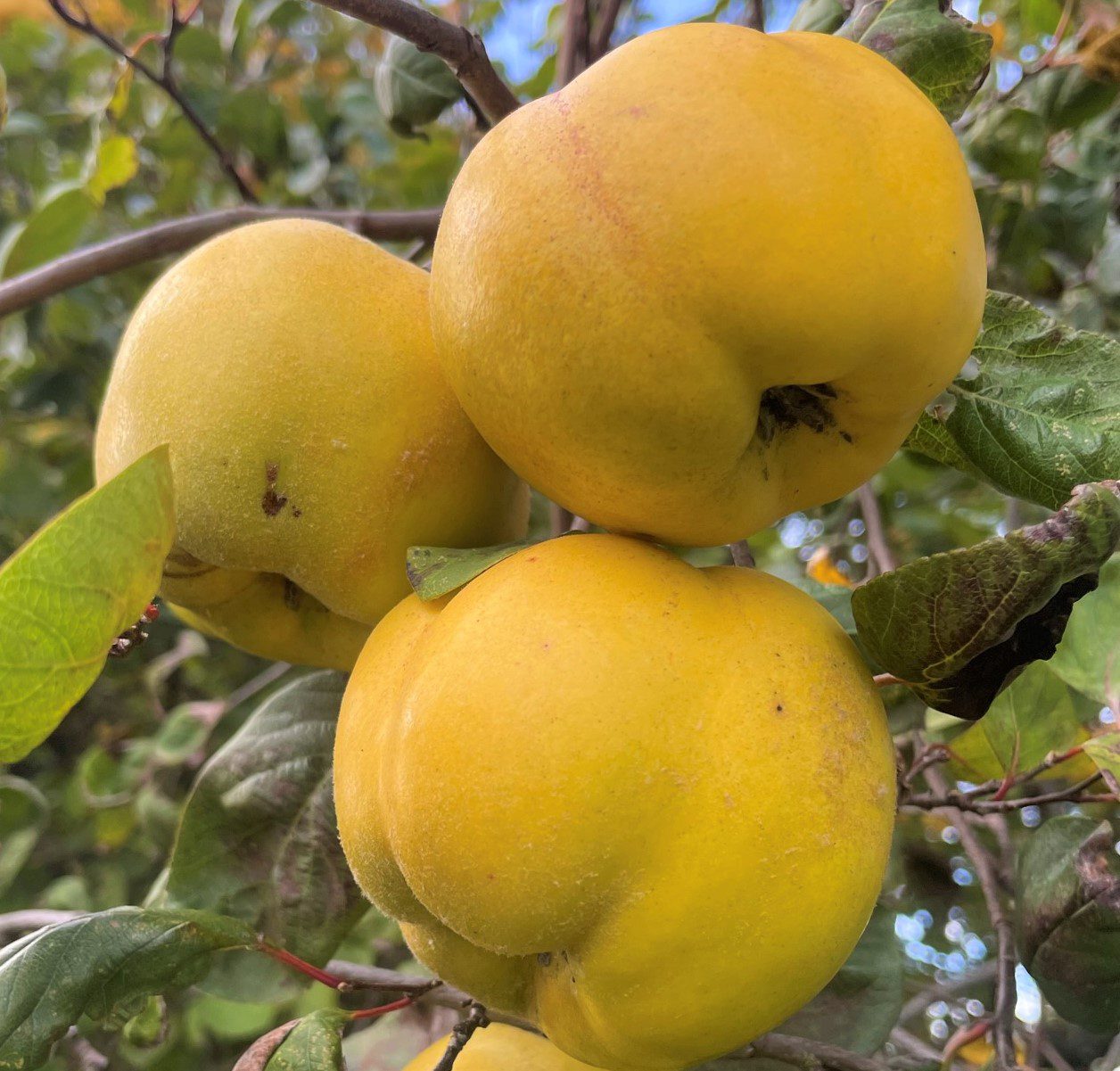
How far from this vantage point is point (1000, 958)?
1.32 meters

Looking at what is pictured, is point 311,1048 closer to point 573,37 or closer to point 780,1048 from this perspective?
point 780,1048

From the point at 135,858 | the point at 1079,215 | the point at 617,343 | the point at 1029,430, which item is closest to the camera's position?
the point at 617,343

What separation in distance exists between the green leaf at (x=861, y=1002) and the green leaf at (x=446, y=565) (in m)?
0.67

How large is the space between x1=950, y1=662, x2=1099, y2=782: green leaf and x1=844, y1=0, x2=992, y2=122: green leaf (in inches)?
25.5

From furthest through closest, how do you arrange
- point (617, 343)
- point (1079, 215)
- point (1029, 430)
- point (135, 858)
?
point (135, 858), point (1079, 215), point (1029, 430), point (617, 343)

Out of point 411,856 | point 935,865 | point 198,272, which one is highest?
point 198,272

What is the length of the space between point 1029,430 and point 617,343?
16.3 inches

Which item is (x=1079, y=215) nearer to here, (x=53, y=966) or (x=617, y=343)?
(x=617, y=343)

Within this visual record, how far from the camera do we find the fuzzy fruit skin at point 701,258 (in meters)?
0.67

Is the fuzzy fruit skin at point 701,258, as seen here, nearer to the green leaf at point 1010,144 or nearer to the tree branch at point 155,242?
the tree branch at point 155,242

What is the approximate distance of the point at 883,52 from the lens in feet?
3.06

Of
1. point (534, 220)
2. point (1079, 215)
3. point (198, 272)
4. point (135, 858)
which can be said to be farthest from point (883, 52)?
point (135, 858)

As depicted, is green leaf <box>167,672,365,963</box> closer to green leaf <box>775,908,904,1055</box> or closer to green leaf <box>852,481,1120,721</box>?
green leaf <box>775,908,904,1055</box>

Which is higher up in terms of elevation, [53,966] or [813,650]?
[813,650]
